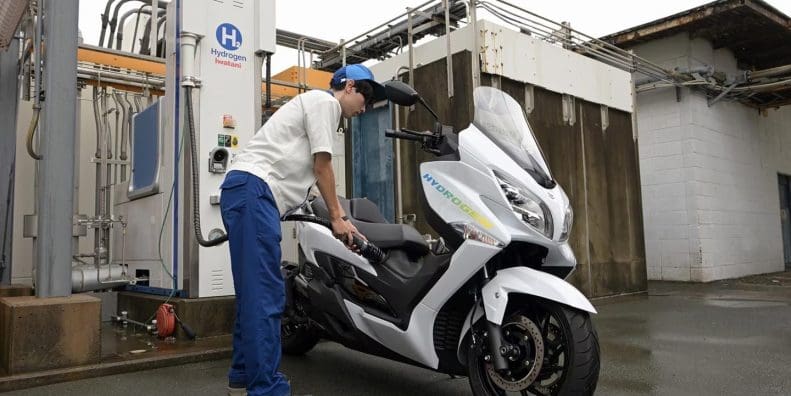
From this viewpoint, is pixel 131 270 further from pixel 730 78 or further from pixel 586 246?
pixel 730 78

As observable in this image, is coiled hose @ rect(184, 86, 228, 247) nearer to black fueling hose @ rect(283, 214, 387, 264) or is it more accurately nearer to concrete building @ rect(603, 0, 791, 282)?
black fueling hose @ rect(283, 214, 387, 264)

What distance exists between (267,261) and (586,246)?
17.3 ft

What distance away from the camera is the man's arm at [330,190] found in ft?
8.52

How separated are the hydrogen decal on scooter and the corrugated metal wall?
10.7 feet

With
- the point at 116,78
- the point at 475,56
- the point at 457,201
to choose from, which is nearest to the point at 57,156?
the point at 457,201

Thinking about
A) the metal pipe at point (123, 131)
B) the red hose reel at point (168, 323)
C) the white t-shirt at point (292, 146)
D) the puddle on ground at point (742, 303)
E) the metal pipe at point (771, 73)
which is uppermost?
the metal pipe at point (771, 73)

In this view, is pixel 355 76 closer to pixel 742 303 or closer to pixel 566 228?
pixel 566 228

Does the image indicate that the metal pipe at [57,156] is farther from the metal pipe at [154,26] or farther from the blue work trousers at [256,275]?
the metal pipe at [154,26]

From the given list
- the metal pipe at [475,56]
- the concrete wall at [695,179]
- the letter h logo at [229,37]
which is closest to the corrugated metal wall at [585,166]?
the metal pipe at [475,56]

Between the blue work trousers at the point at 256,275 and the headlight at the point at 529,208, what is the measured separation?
1.02 meters

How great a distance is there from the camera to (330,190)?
2.62 metres

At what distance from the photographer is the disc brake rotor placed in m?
2.33

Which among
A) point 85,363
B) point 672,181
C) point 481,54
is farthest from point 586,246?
point 85,363

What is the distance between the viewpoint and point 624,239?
755 centimetres
